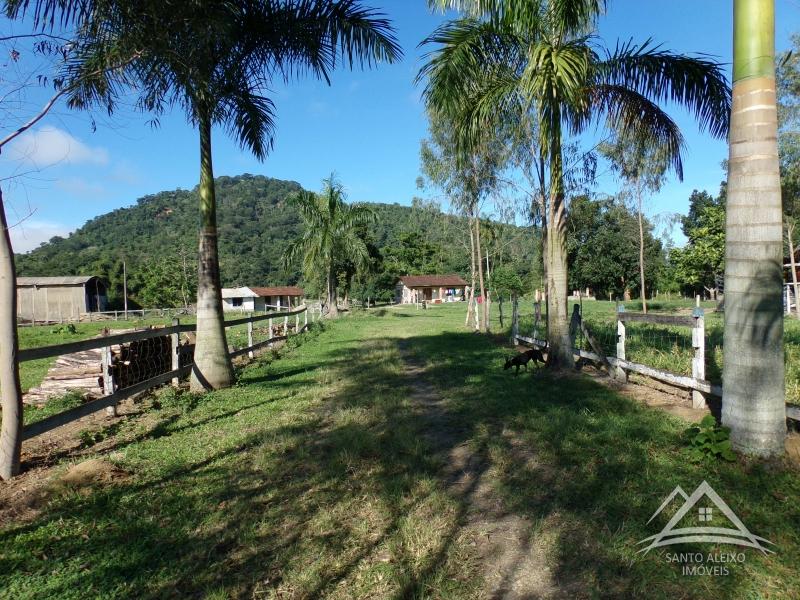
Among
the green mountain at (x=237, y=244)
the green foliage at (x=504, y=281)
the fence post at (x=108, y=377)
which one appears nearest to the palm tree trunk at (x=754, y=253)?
the fence post at (x=108, y=377)

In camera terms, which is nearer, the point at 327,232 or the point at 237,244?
the point at 327,232

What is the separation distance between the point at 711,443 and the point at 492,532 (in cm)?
223

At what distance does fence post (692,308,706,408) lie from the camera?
6.15 metres

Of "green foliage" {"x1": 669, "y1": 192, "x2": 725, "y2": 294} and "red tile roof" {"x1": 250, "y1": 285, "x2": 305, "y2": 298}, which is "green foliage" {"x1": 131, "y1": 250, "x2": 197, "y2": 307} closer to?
"red tile roof" {"x1": 250, "y1": 285, "x2": 305, "y2": 298}

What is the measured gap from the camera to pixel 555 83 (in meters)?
7.74

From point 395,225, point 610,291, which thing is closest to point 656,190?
point 610,291

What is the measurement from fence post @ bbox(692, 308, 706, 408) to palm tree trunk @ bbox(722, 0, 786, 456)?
1882 millimetres

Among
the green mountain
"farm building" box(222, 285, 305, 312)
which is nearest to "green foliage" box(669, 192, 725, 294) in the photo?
the green mountain

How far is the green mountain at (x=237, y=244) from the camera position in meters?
33.4

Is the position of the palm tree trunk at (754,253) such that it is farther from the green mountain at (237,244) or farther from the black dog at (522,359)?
the green mountain at (237,244)

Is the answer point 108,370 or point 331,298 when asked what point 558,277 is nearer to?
point 108,370

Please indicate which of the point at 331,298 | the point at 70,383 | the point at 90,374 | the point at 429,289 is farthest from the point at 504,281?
the point at 70,383

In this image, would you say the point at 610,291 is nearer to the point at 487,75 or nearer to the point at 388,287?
the point at 388,287

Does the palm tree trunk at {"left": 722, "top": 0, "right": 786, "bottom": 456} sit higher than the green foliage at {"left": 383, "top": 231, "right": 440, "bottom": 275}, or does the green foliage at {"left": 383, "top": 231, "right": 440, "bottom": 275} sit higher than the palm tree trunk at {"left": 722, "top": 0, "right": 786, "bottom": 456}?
the green foliage at {"left": 383, "top": 231, "right": 440, "bottom": 275}
